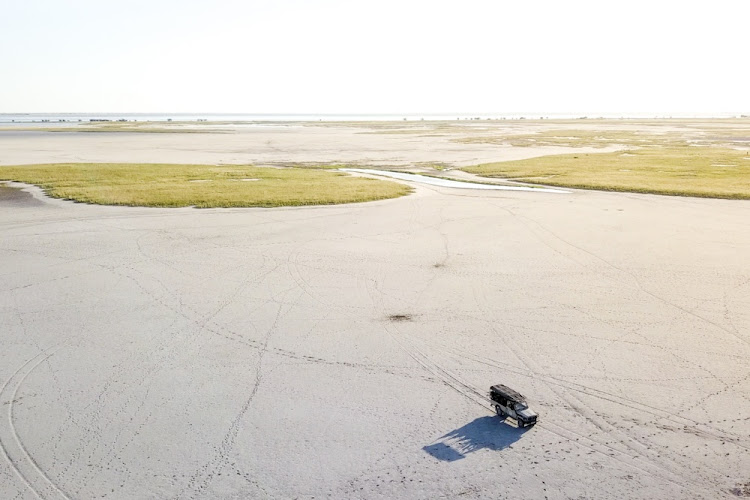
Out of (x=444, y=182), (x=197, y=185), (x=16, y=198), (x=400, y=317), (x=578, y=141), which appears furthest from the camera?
(x=578, y=141)

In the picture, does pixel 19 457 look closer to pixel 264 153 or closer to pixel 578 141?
pixel 264 153

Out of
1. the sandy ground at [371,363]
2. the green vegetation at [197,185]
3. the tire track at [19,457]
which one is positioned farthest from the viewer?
the green vegetation at [197,185]

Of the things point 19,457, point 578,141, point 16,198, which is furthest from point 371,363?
A: point 578,141

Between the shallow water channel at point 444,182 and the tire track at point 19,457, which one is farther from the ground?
the shallow water channel at point 444,182

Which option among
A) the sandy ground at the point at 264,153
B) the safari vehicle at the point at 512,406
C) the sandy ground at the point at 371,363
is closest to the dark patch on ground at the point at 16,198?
the sandy ground at the point at 371,363

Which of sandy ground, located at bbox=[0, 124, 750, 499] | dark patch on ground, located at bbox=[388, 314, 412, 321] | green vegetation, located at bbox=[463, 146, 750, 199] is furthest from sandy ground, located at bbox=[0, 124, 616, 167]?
dark patch on ground, located at bbox=[388, 314, 412, 321]

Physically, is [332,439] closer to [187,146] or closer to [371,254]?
[371,254]

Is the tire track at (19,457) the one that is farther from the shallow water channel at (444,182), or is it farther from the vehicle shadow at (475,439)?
the shallow water channel at (444,182)
